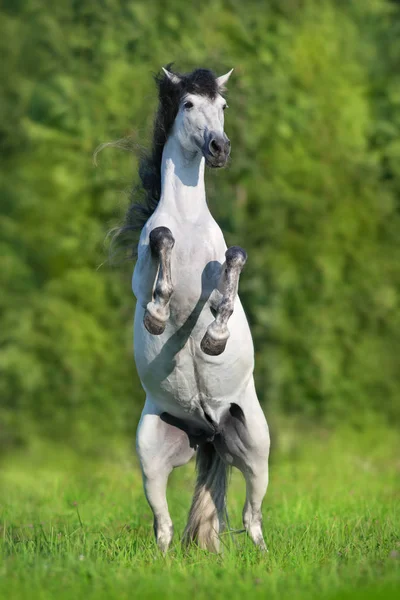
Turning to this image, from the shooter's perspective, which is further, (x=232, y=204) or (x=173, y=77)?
(x=232, y=204)

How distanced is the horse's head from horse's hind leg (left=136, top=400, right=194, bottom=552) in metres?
1.56

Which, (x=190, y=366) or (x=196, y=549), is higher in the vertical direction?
(x=190, y=366)

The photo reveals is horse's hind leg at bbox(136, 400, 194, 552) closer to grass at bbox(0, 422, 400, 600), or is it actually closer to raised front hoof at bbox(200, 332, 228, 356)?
grass at bbox(0, 422, 400, 600)

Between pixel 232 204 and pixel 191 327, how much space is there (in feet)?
24.0

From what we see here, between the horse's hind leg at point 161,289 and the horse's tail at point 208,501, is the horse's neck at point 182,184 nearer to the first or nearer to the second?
the horse's hind leg at point 161,289

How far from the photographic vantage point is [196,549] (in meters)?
6.36

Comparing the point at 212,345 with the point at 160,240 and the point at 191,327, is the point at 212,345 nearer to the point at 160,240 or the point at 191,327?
the point at 191,327

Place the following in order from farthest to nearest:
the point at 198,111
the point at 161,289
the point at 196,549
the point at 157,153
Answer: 1. the point at 157,153
2. the point at 196,549
3. the point at 198,111
4. the point at 161,289

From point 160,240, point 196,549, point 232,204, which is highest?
point 232,204

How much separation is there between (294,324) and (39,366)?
3.37 metres

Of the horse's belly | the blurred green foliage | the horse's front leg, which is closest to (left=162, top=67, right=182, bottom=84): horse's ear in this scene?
the horse's front leg

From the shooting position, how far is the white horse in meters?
5.91

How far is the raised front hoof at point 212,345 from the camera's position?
5809 mm

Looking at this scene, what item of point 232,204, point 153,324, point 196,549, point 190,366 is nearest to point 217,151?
point 153,324
